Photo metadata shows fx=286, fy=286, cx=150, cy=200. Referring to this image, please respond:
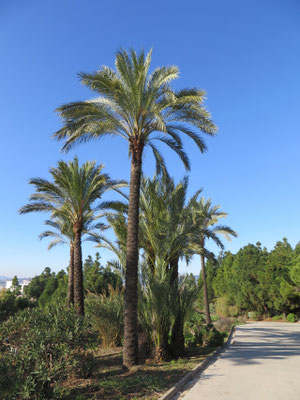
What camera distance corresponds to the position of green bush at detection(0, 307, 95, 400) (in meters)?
4.54

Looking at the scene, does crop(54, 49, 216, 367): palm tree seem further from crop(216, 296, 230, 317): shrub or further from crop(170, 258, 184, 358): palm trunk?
crop(216, 296, 230, 317): shrub

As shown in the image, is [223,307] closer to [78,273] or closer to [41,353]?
[78,273]

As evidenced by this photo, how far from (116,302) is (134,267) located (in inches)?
192

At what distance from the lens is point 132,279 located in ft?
28.3

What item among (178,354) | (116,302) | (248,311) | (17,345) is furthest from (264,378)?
(248,311)

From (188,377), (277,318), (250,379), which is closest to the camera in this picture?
(250,379)

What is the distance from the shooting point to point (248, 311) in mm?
36688

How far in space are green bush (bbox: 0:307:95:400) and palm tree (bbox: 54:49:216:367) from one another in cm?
212

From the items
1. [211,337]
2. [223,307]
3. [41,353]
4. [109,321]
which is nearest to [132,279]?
[41,353]

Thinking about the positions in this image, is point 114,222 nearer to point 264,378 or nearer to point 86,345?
point 86,345

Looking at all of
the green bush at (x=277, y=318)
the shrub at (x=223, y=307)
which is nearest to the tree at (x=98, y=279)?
the shrub at (x=223, y=307)

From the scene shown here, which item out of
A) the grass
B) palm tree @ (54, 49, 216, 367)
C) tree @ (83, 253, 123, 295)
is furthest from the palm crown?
tree @ (83, 253, 123, 295)

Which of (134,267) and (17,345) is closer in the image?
(17,345)

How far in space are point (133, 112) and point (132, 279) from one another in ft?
17.9
